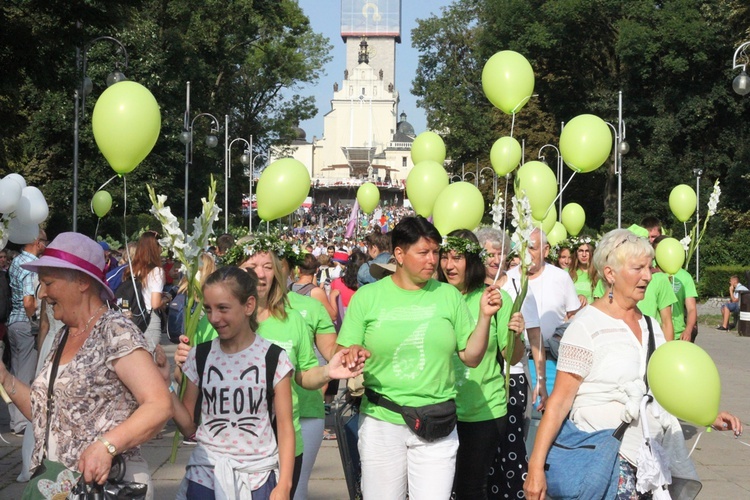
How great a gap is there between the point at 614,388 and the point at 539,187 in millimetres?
3720

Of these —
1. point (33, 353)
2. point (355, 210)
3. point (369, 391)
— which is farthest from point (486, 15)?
point (369, 391)

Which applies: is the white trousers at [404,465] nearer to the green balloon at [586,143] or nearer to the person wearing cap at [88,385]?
the person wearing cap at [88,385]

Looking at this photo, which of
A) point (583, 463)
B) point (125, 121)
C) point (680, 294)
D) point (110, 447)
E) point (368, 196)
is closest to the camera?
point (110, 447)

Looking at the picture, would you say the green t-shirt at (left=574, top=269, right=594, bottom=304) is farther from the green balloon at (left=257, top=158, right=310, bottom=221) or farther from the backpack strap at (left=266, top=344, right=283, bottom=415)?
the backpack strap at (left=266, top=344, right=283, bottom=415)

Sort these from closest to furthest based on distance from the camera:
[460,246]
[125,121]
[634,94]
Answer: [460,246] < [125,121] < [634,94]

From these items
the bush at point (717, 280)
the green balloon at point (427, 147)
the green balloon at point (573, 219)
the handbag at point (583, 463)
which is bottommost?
the bush at point (717, 280)

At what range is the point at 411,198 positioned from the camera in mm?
8758

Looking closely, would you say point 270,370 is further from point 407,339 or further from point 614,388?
point 614,388

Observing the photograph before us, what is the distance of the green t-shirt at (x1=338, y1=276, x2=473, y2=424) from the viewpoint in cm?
474

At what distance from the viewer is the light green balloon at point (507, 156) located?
774 centimetres

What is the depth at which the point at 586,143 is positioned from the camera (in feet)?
23.4

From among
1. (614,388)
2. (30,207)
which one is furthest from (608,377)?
(30,207)

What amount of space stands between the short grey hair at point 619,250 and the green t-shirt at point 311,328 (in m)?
1.49

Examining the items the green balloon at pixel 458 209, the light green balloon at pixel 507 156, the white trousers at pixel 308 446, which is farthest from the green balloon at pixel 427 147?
the white trousers at pixel 308 446
